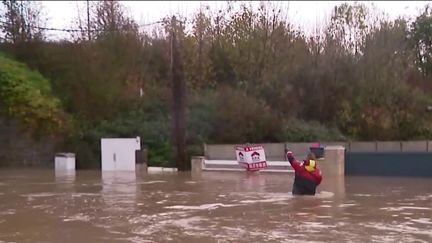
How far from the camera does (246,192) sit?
2112cm

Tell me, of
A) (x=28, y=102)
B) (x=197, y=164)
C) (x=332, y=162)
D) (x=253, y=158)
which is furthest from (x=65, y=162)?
(x=332, y=162)

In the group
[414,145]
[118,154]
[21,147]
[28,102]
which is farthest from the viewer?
[414,145]

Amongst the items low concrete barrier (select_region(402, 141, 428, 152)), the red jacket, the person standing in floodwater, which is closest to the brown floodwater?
the person standing in floodwater

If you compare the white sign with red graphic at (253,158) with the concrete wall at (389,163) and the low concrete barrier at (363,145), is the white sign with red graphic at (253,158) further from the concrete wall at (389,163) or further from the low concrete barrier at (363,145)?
the low concrete barrier at (363,145)

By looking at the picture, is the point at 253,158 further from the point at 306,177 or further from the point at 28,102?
the point at 28,102

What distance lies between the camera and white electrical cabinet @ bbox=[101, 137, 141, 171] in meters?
33.3

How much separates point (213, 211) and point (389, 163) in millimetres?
14092

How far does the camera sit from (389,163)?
2836cm

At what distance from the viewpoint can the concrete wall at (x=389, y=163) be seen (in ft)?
90.0

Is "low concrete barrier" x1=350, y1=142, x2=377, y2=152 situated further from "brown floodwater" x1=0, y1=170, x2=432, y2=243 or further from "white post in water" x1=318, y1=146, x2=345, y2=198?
"brown floodwater" x1=0, y1=170, x2=432, y2=243

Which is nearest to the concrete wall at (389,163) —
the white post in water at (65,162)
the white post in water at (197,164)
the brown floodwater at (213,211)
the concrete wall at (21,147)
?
the brown floodwater at (213,211)

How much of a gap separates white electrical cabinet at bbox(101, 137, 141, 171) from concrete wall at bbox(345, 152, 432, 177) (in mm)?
10425

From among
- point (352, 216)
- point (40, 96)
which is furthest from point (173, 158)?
point (352, 216)

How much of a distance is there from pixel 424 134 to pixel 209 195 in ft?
80.2
